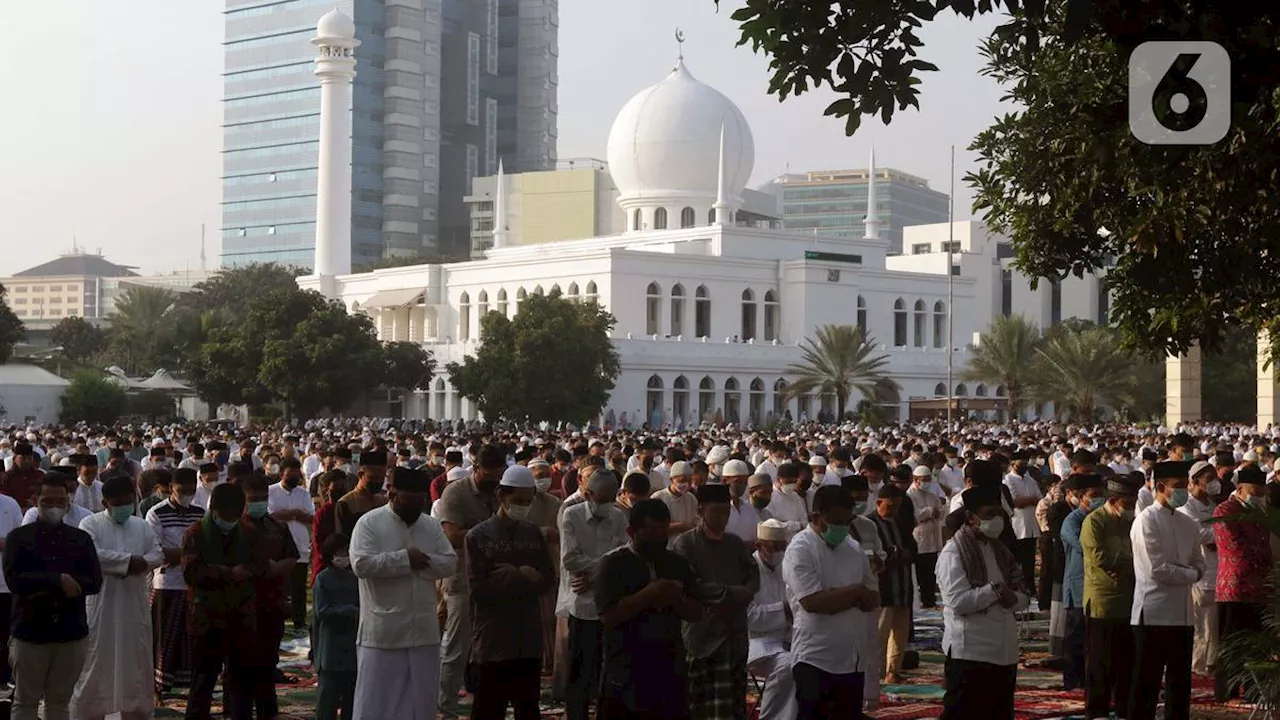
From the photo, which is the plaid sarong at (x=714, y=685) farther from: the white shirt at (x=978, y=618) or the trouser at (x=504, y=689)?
the white shirt at (x=978, y=618)

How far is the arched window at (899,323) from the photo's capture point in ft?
225

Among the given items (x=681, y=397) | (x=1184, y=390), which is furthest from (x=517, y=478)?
(x=681, y=397)

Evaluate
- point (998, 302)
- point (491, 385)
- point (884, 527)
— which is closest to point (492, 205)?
point (998, 302)

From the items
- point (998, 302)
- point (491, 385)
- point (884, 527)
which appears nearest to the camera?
point (884, 527)

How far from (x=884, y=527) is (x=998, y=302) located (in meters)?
71.5

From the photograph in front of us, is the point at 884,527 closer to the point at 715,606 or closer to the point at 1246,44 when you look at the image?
the point at 715,606

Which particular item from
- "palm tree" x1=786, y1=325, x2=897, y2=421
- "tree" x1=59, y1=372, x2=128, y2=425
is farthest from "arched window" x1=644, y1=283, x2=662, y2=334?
"tree" x1=59, y1=372, x2=128, y2=425

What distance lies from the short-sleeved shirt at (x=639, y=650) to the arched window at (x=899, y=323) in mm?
61938

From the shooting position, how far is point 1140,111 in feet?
36.1

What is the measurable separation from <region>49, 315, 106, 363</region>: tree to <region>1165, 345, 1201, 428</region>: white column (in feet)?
194

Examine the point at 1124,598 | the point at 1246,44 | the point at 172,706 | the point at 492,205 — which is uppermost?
the point at 492,205

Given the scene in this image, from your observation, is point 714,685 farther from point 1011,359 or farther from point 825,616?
point 1011,359

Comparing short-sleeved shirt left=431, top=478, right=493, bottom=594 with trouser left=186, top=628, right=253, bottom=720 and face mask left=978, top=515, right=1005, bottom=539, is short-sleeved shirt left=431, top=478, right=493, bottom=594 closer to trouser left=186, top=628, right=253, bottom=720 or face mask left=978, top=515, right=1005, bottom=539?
trouser left=186, top=628, right=253, bottom=720

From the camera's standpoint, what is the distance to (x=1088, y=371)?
4659 cm
